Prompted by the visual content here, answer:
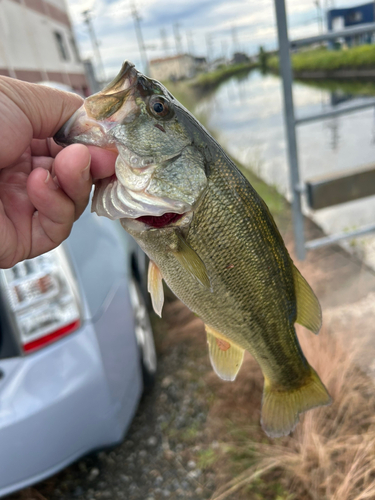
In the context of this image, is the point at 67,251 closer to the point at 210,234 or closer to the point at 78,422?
the point at 78,422

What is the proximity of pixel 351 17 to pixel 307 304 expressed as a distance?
3.65 meters

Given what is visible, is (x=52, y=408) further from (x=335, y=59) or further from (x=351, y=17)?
(x=335, y=59)

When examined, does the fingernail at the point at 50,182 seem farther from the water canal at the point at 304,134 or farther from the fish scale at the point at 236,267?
the water canal at the point at 304,134

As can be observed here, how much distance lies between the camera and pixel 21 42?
862 centimetres

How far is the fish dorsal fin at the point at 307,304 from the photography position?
124cm

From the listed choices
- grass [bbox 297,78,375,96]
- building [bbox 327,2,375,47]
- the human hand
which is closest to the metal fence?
building [bbox 327,2,375,47]

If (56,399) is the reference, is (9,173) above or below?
above

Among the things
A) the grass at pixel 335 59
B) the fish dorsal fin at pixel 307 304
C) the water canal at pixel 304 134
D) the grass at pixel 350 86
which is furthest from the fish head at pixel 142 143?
the grass at pixel 350 86

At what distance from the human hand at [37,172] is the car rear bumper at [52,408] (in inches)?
34.5

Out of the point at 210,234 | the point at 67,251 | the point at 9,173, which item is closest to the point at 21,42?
the point at 67,251

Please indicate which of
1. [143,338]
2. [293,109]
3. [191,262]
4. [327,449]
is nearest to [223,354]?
[191,262]

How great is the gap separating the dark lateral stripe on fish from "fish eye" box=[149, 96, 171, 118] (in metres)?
0.28

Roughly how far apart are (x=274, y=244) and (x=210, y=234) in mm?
187

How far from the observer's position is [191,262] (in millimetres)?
1114
